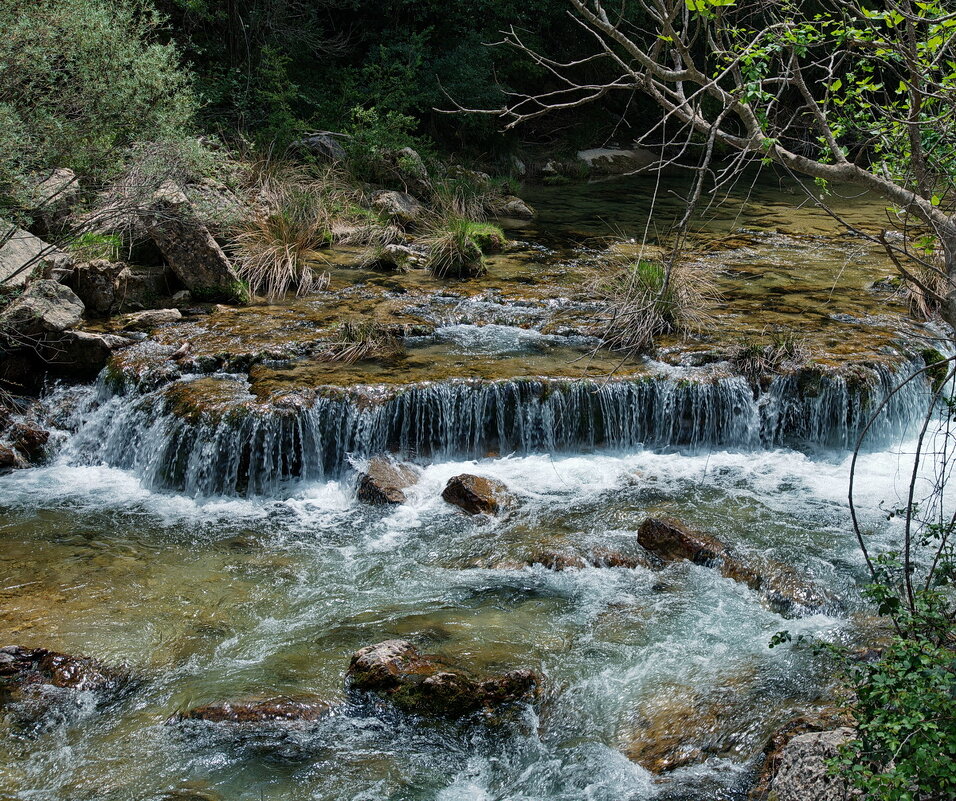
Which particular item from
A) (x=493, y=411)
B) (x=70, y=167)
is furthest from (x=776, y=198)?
(x=70, y=167)

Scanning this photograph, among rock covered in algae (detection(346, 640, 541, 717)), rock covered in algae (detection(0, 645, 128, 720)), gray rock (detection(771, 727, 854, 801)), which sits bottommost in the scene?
rock covered in algae (detection(0, 645, 128, 720))

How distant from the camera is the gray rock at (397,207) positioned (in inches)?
498

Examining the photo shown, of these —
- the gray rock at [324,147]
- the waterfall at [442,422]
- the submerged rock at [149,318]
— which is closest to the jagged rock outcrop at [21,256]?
the submerged rock at [149,318]

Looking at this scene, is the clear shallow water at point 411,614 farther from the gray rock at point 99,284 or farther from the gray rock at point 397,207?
the gray rock at point 397,207

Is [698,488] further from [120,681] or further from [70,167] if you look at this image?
[70,167]

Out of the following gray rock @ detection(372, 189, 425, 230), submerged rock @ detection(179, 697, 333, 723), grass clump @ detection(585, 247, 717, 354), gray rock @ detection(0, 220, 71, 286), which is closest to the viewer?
submerged rock @ detection(179, 697, 333, 723)

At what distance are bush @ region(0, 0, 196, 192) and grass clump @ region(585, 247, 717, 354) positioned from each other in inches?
197

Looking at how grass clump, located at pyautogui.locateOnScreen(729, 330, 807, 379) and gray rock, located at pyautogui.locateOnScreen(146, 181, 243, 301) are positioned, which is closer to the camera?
grass clump, located at pyautogui.locateOnScreen(729, 330, 807, 379)

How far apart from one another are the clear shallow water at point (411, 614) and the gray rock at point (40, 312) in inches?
55.3

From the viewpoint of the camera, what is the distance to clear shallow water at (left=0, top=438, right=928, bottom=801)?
13.2 feet

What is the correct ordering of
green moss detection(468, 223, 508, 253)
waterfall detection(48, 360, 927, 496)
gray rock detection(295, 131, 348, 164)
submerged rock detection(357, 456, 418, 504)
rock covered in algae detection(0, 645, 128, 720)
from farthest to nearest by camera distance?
gray rock detection(295, 131, 348, 164) < green moss detection(468, 223, 508, 253) < waterfall detection(48, 360, 927, 496) < submerged rock detection(357, 456, 418, 504) < rock covered in algae detection(0, 645, 128, 720)

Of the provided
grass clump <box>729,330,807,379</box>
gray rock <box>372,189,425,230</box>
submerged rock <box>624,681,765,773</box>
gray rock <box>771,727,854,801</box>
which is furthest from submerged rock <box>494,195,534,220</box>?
gray rock <box>771,727,854,801</box>

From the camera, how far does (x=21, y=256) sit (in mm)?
7988

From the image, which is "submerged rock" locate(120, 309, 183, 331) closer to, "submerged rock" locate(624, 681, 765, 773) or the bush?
the bush
